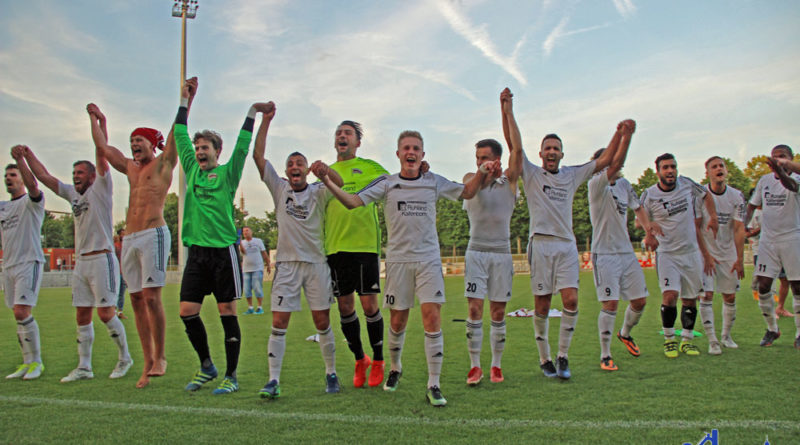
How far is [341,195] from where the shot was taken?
5168mm

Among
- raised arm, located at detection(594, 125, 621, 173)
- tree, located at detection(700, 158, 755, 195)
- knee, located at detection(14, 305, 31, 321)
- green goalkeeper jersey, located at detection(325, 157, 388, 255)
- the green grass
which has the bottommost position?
the green grass

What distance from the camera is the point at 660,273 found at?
7316mm

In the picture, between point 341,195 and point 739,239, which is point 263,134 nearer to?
point 341,195

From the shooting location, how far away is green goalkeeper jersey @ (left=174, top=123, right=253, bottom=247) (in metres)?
5.69

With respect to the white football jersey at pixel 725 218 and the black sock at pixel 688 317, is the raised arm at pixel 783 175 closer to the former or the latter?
the white football jersey at pixel 725 218

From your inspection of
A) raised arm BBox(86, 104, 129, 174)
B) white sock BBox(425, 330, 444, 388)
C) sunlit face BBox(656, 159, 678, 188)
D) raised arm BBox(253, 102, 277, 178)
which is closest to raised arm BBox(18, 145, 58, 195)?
raised arm BBox(86, 104, 129, 174)

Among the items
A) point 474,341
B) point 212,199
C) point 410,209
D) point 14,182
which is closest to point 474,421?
point 474,341

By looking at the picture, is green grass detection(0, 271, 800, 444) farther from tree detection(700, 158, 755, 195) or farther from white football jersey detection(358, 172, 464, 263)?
tree detection(700, 158, 755, 195)

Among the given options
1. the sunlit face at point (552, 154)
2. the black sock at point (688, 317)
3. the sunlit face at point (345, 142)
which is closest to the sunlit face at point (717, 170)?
the black sock at point (688, 317)

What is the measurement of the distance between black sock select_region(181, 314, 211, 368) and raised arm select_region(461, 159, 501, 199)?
120 inches

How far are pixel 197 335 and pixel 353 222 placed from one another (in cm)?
200

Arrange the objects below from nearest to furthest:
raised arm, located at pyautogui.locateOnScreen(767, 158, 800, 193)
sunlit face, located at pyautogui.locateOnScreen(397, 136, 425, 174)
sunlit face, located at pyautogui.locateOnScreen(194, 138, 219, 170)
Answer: sunlit face, located at pyautogui.locateOnScreen(397, 136, 425, 174)
sunlit face, located at pyautogui.locateOnScreen(194, 138, 219, 170)
raised arm, located at pyautogui.locateOnScreen(767, 158, 800, 193)

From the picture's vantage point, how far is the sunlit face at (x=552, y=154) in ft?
20.5

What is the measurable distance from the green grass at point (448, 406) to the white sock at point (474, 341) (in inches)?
9.8
